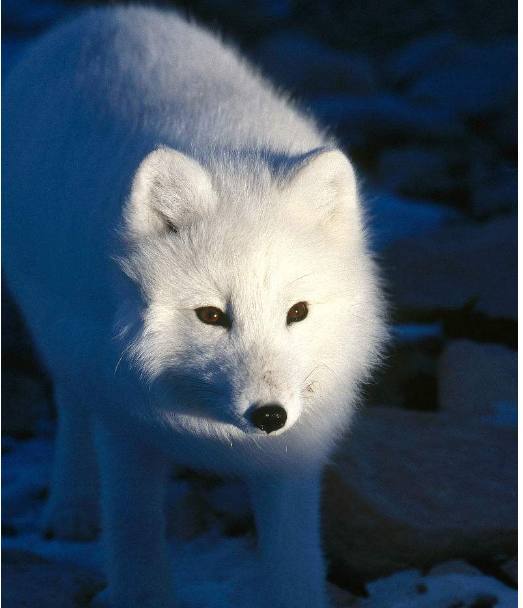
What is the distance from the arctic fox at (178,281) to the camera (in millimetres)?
2316

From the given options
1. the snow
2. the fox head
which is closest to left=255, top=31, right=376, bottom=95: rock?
the snow

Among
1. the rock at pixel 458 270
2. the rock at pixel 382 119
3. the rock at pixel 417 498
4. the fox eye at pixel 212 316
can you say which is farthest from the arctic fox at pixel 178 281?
the rock at pixel 382 119

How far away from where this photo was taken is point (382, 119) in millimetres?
7078

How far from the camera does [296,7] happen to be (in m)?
8.05

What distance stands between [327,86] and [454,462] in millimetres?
4573

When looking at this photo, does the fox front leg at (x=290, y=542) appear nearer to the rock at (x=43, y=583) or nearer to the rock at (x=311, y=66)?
→ the rock at (x=43, y=583)

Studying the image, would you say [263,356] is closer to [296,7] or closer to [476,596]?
[476,596]

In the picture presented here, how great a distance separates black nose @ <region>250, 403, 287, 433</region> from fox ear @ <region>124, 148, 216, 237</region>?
58 centimetres

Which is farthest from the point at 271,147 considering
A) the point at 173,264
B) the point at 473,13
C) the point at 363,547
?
the point at 473,13

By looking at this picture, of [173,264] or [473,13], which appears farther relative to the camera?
[473,13]

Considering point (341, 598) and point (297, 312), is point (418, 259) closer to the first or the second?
point (341, 598)

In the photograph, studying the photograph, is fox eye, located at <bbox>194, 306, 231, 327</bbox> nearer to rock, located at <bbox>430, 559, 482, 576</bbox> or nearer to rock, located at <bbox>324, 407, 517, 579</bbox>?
rock, located at <bbox>324, 407, 517, 579</bbox>

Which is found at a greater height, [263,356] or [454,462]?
[454,462]

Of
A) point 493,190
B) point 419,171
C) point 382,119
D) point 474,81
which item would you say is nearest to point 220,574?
point 493,190
